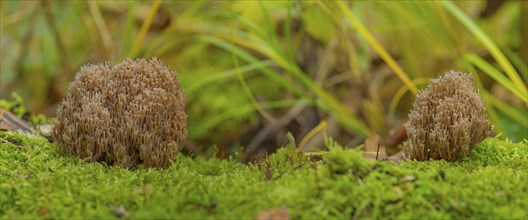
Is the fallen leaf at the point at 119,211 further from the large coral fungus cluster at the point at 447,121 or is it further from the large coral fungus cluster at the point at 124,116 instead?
the large coral fungus cluster at the point at 447,121

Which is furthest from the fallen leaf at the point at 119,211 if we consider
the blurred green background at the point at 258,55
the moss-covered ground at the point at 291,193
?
the blurred green background at the point at 258,55

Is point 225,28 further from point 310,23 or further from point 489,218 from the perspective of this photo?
point 489,218

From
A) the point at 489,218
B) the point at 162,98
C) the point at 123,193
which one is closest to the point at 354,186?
the point at 489,218

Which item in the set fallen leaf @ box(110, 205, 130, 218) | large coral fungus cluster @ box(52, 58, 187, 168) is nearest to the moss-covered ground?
fallen leaf @ box(110, 205, 130, 218)

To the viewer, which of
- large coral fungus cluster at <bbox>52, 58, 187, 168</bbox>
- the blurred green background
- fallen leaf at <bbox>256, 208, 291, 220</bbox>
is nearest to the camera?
fallen leaf at <bbox>256, 208, 291, 220</bbox>

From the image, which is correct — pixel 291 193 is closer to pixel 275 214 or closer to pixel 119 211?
pixel 275 214

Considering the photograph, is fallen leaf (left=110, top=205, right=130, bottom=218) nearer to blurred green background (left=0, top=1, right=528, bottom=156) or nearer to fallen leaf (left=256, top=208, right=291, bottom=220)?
fallen leaf (left=256, top=208, right=291, bottom=220)

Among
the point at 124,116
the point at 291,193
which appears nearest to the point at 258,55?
the point at 124,116
